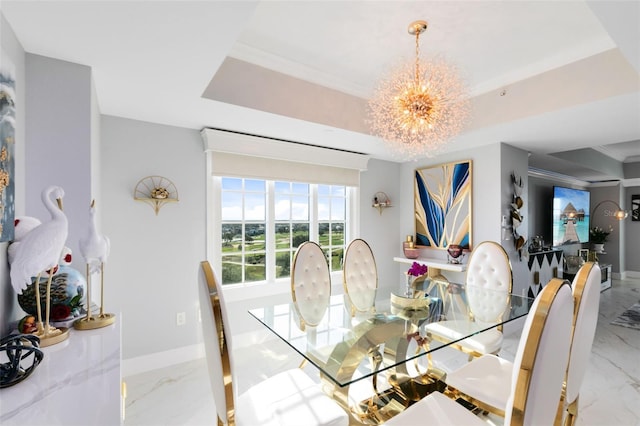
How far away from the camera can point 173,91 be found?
212 centimetres

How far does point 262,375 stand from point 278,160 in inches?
86.8

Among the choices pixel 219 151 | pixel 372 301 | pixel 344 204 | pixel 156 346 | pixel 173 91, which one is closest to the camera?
pixel 173 91

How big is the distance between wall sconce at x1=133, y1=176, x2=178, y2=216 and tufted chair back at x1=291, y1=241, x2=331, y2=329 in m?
1.34

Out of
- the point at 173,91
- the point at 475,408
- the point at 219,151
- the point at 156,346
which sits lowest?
the point at 475,408

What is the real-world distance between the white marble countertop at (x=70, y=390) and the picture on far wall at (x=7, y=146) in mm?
532

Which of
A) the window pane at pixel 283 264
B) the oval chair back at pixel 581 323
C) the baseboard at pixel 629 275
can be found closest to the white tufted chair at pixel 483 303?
the oval chair back at pixel 581 323

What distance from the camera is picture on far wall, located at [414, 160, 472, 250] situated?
365cm

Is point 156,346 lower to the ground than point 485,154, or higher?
lower

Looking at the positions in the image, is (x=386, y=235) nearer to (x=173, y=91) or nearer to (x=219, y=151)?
(x=219, y=151)

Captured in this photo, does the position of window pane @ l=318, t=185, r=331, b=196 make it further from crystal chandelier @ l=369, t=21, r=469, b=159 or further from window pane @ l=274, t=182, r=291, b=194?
crystal chandelier @ l=369, t=21, r=469, b=159

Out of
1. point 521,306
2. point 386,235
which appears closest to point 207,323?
point 521,306

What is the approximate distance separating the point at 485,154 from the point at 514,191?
565mm

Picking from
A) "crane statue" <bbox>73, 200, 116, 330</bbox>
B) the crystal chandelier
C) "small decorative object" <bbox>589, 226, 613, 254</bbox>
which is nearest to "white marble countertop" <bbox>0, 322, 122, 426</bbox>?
"crane statue" <bbox>73, 200, 116, 330</bbox>

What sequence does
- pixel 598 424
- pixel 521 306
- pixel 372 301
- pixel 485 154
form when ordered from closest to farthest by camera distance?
pixel 598 424
pixel 521 306
pixel 372 301
pixel 485 154
